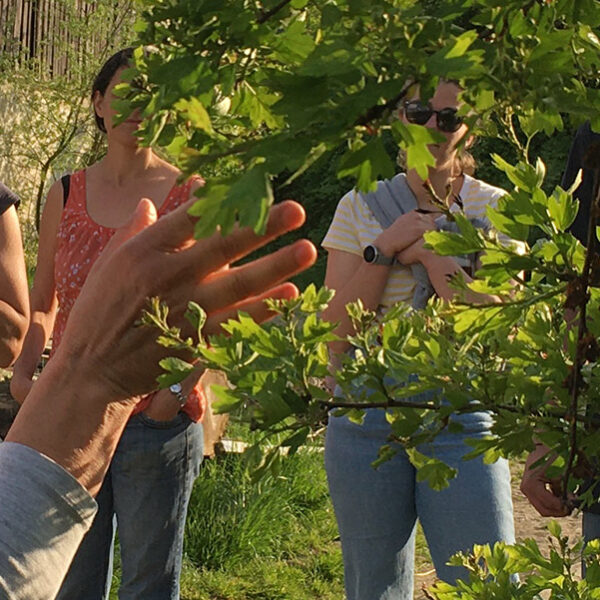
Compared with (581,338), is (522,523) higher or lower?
lower

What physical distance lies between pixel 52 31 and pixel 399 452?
12.6m

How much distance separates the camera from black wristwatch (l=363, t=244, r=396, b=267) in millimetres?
3125

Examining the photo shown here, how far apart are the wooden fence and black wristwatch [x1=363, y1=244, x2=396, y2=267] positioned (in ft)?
34.9

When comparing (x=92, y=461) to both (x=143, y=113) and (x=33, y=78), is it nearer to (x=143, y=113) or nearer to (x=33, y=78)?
(x=143, y=113)

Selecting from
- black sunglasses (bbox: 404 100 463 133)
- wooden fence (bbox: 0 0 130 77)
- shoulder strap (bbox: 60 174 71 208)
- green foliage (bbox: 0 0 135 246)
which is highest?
wooden fence (bbox: 0 0 130 77)

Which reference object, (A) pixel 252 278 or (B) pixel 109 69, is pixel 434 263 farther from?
(A) pixel 252 278

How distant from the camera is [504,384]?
1.59 meters

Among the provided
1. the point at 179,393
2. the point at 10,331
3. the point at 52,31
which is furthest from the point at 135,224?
the point at 52,31

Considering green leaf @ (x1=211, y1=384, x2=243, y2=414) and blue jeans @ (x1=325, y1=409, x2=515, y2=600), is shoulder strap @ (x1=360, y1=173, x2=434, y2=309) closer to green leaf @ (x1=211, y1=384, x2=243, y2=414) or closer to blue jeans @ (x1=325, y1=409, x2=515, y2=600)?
blue jeans @ (x1=325, y1=409, x2=515, y2=600)

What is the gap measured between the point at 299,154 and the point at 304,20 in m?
0.33

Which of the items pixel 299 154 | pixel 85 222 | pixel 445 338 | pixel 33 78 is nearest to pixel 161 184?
pixel 85 222

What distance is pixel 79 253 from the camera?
3.57 meters

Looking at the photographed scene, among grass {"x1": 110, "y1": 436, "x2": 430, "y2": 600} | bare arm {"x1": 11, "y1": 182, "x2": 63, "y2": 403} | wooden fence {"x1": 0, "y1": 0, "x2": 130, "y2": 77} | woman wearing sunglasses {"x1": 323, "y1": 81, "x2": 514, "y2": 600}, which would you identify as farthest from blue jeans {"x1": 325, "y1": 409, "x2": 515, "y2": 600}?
wooden fence {"x1": 0, "y1": 0, "x2": 130, "y2": 77}

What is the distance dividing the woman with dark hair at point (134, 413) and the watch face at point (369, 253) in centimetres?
64
